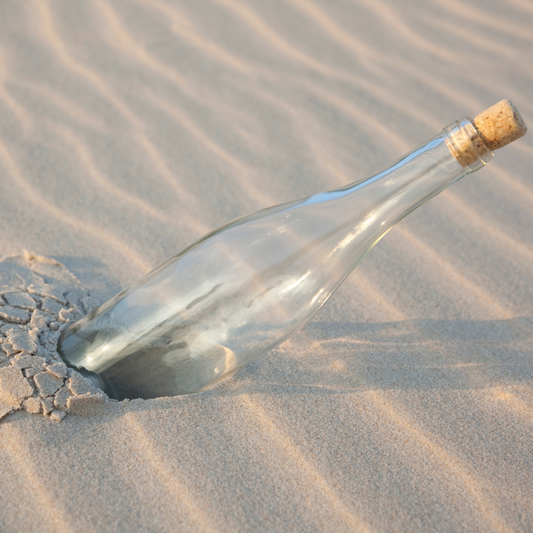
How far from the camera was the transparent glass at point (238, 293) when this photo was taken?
1112 mm

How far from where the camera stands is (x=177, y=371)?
3.82ft

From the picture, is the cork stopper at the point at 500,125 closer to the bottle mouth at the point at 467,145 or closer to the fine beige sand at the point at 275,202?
the bottle mouth at the point at 467,145

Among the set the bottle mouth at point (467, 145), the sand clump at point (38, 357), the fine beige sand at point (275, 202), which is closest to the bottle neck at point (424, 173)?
the bottle mouth at point (467, 145)

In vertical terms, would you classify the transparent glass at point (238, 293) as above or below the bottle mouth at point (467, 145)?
below

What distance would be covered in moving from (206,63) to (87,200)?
3.58 feet

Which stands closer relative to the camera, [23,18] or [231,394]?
[231,394]

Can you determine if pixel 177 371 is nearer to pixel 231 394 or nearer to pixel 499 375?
pixel 231 394

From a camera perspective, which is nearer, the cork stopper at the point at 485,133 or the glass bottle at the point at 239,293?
the cork stopper at the point at 485,133

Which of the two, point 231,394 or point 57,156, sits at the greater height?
point 57,156

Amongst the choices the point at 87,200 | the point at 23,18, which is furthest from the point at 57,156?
the point at 23,18

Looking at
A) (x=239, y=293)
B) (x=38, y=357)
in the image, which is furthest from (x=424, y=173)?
(x=38, y=357)

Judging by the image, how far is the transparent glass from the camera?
3.65ft

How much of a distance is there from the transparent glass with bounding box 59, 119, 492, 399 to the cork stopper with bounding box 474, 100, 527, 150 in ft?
0.35

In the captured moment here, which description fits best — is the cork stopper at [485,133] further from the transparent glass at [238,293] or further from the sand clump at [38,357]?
the sand clump at [38,357]
